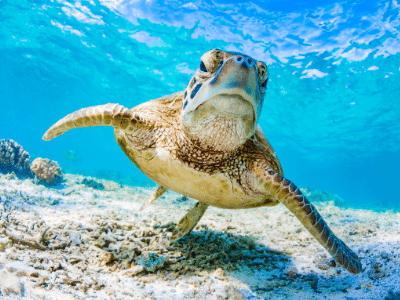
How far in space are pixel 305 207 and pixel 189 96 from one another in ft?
5.71

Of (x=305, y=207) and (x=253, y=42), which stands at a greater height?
(x=253, y=42)

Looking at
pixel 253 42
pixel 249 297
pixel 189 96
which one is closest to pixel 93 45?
pixel 253 42

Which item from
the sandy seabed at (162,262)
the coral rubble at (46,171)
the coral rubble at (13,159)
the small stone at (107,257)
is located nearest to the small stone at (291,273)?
the sandy seabed at (162,262)

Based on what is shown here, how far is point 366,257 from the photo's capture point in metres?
2.52

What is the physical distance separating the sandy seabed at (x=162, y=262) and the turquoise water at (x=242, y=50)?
1289cm

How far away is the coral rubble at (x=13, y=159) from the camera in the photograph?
21.8 feet

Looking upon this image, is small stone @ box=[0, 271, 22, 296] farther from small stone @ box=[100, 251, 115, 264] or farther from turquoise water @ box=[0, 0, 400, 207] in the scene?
turquoise water @ box=[0, 0, 400, 207]

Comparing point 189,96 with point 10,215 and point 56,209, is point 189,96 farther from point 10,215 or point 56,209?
point 56,209

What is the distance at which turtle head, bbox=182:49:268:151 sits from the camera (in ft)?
5.95

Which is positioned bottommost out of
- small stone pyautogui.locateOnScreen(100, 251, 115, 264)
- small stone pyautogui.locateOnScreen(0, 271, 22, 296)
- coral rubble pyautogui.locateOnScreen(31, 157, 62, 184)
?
small stone pyautogui.locateOnScreen(0, 271, 22, 296)

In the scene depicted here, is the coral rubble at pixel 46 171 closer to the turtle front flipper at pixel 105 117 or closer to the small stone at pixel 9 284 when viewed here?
the turtle front flipper at pixel 105 117

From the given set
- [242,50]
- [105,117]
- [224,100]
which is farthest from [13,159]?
[242,50]

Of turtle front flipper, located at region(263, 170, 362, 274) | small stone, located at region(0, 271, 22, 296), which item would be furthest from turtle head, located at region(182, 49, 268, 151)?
small stone, located at region(0, 271, 22, 296)

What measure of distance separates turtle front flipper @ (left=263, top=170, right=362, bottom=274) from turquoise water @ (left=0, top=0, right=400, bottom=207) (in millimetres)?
12762
